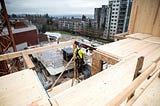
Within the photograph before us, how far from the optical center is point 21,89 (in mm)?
2244

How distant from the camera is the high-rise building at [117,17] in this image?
1213 inches

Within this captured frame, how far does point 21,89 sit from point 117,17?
34.5 meters

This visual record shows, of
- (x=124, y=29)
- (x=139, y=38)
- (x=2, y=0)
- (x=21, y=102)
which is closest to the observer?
(x=21, y=102)

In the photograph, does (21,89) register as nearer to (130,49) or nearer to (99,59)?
(99,59)

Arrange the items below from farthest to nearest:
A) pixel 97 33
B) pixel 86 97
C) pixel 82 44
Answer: pixel 97 33 < pixel 82 44 < pixel 86 97

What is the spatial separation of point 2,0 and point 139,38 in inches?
266

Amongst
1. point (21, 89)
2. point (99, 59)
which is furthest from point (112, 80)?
point (21, 89)

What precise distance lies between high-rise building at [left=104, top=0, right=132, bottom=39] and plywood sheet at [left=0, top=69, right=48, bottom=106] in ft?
110

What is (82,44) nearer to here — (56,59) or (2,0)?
(2,0)

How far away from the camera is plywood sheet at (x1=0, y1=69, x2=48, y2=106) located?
Result: 196cm

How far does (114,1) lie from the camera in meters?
32.4

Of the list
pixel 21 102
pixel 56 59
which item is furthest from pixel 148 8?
pixel 56 59

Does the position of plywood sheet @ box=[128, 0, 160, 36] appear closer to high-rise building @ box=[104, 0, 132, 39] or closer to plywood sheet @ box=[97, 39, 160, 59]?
plywood sheet @ box=[97, 39, 160, 59]

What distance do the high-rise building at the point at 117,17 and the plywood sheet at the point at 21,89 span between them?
110ft
